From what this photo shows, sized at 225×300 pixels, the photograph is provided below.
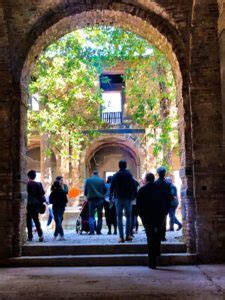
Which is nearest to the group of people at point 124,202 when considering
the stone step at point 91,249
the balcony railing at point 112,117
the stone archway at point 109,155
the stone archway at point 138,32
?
the stone step at point 91,249

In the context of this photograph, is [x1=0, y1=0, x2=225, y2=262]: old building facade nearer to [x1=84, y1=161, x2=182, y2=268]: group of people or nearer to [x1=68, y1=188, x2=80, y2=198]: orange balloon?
[x1=84, y1=161, x2=182, y2=268]: group of people

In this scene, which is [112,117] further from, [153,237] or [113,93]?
[153,237]

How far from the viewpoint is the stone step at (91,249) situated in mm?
7977

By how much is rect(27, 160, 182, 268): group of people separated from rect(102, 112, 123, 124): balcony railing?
44.2ft

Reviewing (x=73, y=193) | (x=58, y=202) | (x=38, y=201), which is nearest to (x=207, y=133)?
(x=58, y=202)

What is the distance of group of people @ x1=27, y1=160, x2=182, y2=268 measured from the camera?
23.5ft

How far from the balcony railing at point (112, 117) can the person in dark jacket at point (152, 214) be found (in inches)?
A: 676

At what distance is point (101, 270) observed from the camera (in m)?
7.12

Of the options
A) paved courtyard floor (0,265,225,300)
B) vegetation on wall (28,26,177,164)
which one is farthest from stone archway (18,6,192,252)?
vegetation on wall (28,26,177,164)

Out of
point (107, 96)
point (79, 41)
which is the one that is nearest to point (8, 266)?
point (79, 41)

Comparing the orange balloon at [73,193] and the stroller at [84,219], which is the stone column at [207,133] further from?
the orange balloon at [73,193]

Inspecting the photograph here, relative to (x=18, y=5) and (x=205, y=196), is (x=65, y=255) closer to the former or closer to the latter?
(x=205, y=196)

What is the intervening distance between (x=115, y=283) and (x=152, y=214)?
154 cm

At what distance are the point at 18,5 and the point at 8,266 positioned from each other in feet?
15.9
